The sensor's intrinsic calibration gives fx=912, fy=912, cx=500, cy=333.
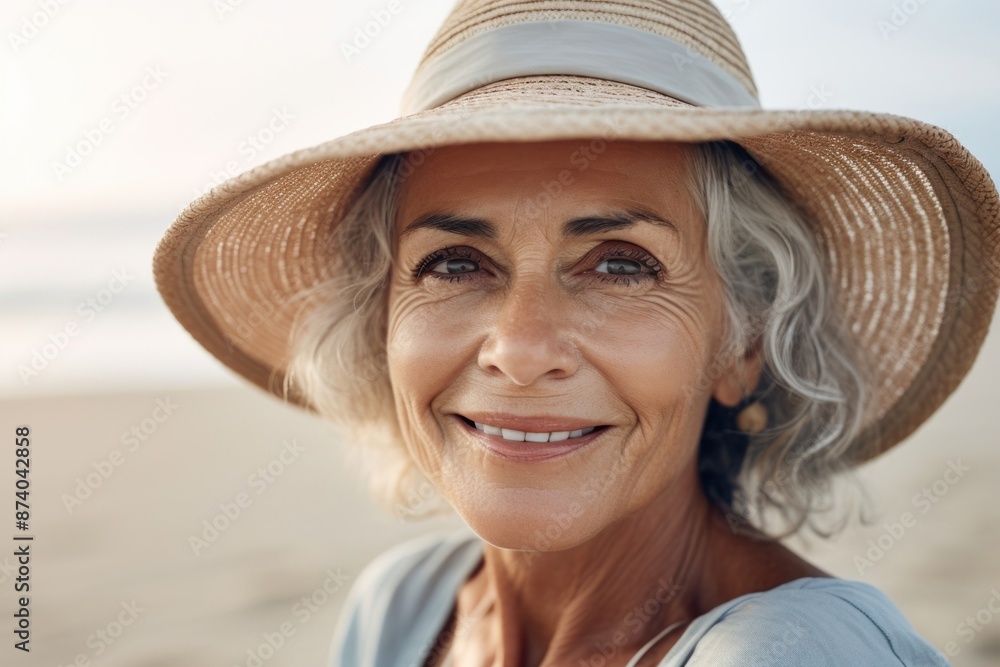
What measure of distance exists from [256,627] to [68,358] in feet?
27.8

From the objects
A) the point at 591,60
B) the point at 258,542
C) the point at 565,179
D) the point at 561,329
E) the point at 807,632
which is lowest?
the point at 258,542

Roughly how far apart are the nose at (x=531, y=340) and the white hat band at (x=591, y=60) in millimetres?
435

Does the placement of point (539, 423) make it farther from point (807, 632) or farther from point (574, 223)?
point (807, 632)

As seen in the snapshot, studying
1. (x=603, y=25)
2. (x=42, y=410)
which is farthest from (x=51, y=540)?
(x=603, y=25)

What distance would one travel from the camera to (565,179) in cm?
172

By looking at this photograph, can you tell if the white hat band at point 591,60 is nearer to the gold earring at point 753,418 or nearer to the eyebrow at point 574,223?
the eyebrow at point 574,223

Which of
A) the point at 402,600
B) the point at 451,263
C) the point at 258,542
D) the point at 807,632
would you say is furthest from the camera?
the point at 258,542

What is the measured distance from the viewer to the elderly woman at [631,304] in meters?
1.68

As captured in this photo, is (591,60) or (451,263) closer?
(591,60)

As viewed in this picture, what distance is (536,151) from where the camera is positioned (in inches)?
68.7

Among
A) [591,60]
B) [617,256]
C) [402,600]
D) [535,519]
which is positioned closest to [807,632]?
[535,519]

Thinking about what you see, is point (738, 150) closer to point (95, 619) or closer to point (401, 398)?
point (401, 398)

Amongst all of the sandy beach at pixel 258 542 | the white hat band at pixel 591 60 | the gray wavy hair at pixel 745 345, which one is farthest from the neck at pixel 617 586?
the sandy beach at pixel 258 542

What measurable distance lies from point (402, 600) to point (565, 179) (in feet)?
4.37
